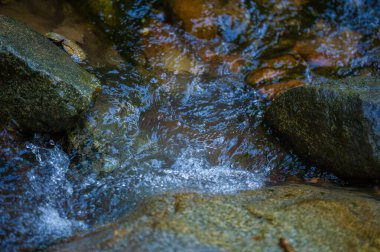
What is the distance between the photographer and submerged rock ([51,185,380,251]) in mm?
2205

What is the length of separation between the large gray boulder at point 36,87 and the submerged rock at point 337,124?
2044mm

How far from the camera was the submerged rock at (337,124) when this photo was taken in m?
3.47

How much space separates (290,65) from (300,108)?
143 cm

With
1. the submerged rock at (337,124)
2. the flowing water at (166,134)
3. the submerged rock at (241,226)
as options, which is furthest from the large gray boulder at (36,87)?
the submerged rock at (337,124)

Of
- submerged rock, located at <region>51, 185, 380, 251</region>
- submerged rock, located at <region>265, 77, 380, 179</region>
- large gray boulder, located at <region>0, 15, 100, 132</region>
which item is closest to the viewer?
submerged rock, located at <region>51, 185, 380, 251</region>

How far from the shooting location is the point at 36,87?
11.1 feet

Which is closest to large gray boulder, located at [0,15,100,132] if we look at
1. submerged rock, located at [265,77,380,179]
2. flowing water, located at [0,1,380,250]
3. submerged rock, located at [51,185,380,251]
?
flowing water, located at [0,1,380,250]

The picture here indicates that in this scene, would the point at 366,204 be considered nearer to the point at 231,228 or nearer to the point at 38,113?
the point at 231,228

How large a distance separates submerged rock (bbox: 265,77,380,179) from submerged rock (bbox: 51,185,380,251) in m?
0.75

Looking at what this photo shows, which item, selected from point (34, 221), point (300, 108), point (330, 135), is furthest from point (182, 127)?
point (34, 221)

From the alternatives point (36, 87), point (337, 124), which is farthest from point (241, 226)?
point (36, 87)

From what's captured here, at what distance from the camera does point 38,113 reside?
11.3ft

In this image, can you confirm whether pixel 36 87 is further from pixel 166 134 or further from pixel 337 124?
pixel 337 124

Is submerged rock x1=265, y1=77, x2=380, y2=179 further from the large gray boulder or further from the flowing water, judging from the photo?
the large gray boulder
